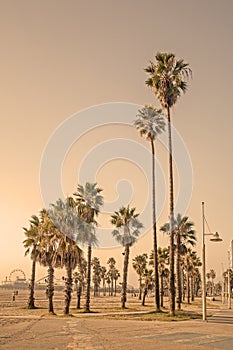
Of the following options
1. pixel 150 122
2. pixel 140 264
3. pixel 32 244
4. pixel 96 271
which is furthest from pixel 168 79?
pixel 96 271

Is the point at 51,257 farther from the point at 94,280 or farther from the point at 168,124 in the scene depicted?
the point at 94,280

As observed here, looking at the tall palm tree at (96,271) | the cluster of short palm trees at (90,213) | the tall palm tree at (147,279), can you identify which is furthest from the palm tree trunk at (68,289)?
the tall palm tree at (96,271)

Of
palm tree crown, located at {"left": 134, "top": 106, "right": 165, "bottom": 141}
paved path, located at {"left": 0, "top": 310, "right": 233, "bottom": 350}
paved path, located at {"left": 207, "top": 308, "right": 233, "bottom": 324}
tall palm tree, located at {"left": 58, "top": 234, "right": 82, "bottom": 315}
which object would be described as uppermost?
palm tree crown, located at {"left": 134, "top": 106, "right": 165, "bottom": 141}

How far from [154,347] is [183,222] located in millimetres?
45255

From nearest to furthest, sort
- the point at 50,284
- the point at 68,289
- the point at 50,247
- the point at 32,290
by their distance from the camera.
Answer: the point at 68,289
the point at 50,247
the point at 50,284
the point at 32,290

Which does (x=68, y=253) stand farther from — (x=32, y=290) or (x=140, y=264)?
(x=140, y=264)

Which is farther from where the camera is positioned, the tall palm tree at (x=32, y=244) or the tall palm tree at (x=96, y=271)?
the tall palm tree at (x=96, y=271)

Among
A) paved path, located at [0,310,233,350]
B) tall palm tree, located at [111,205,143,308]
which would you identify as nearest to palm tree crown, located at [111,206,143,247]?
tall palm tree, located at [111,205,143,308]

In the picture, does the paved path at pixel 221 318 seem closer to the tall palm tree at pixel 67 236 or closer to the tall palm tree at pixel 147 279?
the tall palm tree at pixel 67 236

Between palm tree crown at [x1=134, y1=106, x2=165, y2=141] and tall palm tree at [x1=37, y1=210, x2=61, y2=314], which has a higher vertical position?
palm tree crown at [x1=134, y1=106, x2=165, y2=141]

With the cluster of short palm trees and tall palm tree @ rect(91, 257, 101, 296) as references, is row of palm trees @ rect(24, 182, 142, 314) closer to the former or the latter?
the cluster of short palm trees

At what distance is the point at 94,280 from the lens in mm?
155500

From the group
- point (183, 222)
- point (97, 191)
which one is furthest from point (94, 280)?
point (97, 191)

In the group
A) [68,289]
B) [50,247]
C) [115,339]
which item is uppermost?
[50,247]
